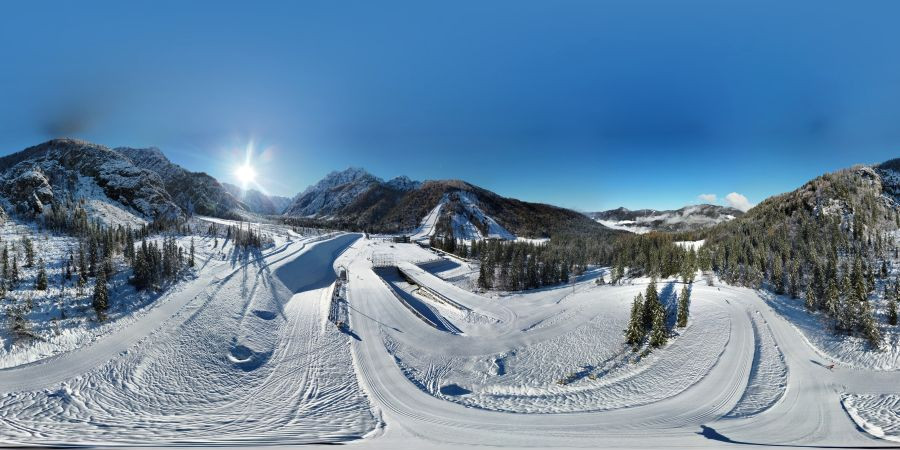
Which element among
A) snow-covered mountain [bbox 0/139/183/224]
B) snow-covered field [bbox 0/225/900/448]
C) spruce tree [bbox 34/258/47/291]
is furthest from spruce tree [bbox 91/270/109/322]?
snow-covered mountain [bbox 0/139/183/224]

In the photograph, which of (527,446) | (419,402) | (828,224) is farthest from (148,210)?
(828,224)

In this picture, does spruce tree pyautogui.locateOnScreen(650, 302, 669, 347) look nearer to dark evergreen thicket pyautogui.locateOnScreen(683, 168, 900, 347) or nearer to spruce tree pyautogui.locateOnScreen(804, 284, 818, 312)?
dark evergreen thicket pyautogui.locateOnScreen(683, 168, 900, 347)

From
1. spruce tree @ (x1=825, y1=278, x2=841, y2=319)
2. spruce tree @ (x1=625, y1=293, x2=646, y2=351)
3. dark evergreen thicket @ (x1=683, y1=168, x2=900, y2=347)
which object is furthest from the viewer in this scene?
dark evergreen thicket @ (x1=683, y1=168, x2=900, y2=347)

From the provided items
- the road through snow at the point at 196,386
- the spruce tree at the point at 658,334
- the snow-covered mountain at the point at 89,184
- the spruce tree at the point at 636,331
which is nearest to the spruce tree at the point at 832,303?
the spruce tree at the point at 658,334

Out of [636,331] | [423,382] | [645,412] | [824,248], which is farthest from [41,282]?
[824,248]

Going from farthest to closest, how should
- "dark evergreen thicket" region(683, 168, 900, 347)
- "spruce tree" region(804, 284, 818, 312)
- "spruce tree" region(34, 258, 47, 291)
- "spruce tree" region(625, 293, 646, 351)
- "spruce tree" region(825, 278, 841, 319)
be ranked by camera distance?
"spruce tree" region(804, 284, 818, 312) → "dark evergreen thicket" region(683, 168, 900, 347) → "spruce tree" region(825, 278, 841, 319) → "spruce tree" region(625, 293, 646, 351) → "spruce tree" region(34, 258, 47, 291)

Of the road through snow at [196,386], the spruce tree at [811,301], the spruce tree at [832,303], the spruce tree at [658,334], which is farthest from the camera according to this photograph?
the spruce tree at [811,301]

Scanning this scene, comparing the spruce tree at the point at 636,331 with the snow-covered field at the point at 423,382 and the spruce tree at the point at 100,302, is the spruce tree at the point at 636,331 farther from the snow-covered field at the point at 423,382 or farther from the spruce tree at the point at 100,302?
the spruce tree at the point at 100,302
